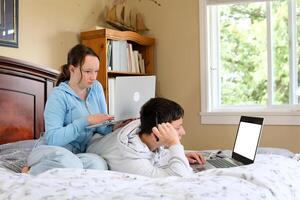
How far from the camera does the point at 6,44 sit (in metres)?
2.77

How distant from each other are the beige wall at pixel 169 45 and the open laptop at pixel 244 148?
127cm

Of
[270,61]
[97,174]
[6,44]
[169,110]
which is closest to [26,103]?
[6,44]

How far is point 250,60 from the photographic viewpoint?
3494mm

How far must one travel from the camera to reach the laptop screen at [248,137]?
1.90 meters

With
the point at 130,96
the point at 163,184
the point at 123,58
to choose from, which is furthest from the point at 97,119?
the point at 123,58

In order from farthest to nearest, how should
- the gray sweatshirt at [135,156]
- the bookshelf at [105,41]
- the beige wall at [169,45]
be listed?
the bookshelf at [105,41] → the beige wall at [169,45] → the gray sweatshirt at [135,156]

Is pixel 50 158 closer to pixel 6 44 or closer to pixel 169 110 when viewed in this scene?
pixel 169 110

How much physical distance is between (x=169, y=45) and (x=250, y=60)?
0.73 metres

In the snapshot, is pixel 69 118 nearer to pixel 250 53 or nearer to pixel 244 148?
pixel 244 148

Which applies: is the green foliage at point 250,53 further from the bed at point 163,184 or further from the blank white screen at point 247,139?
the bed at point 163,184

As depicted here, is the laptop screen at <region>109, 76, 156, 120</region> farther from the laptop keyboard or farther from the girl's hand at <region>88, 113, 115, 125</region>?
the laptop keyboard

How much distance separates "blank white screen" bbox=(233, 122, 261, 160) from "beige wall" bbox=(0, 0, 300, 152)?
1.26m

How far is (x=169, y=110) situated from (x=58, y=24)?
181 centimetres

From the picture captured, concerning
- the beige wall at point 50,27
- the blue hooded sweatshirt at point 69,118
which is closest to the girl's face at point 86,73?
the blue hooded sweatshirt at point 69,118
